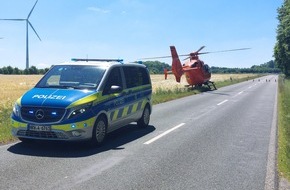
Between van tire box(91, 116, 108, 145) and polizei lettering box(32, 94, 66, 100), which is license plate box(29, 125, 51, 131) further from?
van tire box(91, 116, 108, 145)

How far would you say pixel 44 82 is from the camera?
30.6 feet

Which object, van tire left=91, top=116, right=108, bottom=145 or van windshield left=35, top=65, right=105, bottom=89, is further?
van windshield left=35, top=65, right=105, bottom=89

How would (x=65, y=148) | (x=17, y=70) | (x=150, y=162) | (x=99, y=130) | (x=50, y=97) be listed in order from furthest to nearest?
(x=17, y=70) → (x=99, y=130) → (x=65, y=148) → (x=50, y=97) → (x=150, y=162)

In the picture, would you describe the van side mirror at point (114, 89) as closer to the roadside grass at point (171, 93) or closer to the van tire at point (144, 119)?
the van tire at point (144, 119)

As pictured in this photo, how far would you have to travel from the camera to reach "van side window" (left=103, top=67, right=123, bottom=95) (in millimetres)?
9026

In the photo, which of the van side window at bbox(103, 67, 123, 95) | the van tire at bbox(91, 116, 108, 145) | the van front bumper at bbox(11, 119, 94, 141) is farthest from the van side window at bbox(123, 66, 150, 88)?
the van front bumper at bbox(11, 119, 94, 141)

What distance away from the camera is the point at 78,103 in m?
7.99

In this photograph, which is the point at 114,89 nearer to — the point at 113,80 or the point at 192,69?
the point at 113,80

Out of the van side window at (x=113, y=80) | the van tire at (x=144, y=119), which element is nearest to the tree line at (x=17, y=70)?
A: the van tire at (x=144, y=119)

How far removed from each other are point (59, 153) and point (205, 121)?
23.9ft

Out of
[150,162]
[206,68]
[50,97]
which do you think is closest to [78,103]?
[50,97]

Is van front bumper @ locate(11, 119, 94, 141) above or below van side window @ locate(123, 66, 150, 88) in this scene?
below

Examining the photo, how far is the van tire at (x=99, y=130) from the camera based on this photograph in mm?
8453

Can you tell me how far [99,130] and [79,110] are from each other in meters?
0.88
